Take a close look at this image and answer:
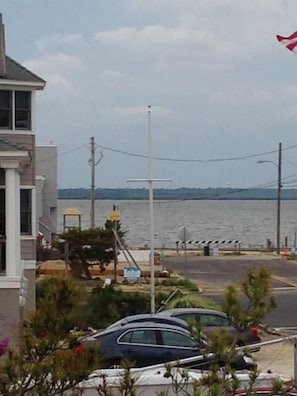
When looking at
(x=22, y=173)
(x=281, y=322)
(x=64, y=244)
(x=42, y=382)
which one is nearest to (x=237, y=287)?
(x=42, y=382)

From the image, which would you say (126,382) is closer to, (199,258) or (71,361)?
(71,361)

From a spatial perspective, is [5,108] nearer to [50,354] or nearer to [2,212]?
[2,212]

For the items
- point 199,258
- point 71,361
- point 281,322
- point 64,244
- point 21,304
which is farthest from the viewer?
point 199,258

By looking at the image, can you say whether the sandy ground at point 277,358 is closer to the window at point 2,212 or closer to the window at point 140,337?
the window at point 140,337

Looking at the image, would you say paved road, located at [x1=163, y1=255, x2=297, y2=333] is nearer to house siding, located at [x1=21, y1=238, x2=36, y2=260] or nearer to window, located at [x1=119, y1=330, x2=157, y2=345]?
house siding, located at [x1=21, y1=238, x2=36, y2=260]

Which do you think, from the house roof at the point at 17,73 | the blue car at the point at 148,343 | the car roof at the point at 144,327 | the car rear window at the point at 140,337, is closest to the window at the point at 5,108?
the house roof at the point at 17,73

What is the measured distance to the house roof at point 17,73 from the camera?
24.0 metres

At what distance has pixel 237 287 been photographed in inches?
270

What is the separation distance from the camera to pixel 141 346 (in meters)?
19.3

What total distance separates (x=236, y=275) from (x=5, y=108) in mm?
23194

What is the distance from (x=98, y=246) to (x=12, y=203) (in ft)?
67.7

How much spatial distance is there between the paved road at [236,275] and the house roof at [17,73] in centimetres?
795

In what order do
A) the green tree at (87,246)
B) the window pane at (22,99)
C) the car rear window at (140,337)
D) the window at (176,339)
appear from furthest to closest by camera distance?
the green tree at (87,246) → the window pane at (22,99) → the car rear window at (140,337) → the window at (176,339)

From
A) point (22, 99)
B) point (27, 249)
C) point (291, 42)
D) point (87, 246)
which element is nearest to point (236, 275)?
point (87, 246)
